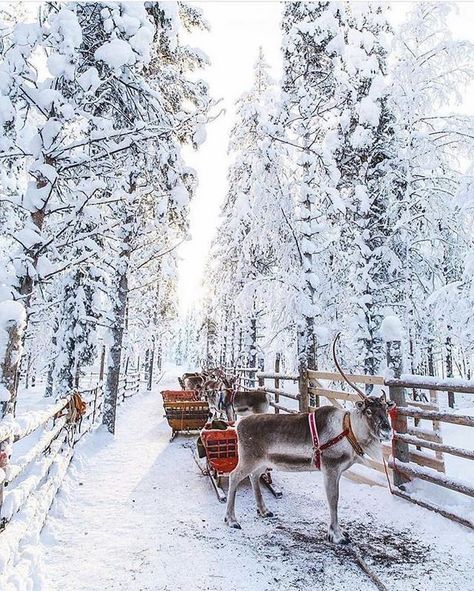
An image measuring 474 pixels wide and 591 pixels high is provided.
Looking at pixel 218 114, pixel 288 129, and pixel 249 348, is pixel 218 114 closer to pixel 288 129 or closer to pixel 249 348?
pixel 288 129

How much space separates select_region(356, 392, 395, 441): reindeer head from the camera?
4.79m

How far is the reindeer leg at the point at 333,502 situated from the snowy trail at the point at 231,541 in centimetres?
15

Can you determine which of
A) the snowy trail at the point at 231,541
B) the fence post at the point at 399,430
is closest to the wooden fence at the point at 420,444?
the fence post at the point at 399,430

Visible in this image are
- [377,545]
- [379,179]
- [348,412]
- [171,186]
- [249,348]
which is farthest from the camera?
[249,348]

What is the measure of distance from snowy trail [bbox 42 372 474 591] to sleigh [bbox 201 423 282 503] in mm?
265

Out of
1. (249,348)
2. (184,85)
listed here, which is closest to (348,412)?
(184,85)

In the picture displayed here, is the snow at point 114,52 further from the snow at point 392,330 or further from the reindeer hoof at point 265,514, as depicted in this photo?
the reindeer hoof at point 265,514

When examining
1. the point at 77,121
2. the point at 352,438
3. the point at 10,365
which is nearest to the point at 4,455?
the point at 10,365

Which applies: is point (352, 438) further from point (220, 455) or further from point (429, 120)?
point (429, 120)

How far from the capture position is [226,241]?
22141mm

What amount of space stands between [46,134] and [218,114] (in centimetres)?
244

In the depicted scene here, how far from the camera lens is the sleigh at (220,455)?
6605 millimetres

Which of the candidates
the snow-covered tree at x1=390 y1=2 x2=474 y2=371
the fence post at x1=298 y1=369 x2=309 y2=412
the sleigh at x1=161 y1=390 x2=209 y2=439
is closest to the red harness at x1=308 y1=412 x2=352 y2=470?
the fence post at x1=298 y1=369 x2=309 y2=412

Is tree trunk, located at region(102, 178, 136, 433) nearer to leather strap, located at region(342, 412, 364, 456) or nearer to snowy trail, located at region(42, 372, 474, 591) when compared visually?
snowy trail, located at region(42, 372, 474, 591)
